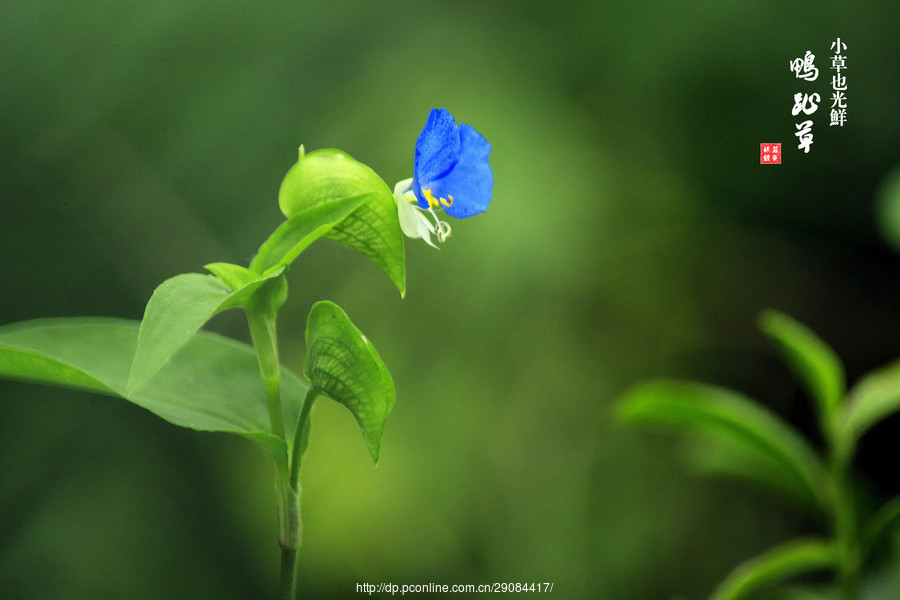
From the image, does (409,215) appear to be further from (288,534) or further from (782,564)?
(782,564)

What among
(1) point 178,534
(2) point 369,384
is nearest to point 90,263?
(1) point 178,534

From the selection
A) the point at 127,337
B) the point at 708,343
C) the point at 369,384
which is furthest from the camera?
the point at 708,343

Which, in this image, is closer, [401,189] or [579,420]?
[401,189]

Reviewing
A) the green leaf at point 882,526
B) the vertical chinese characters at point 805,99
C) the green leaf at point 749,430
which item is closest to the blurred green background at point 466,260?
the vertical chinese characters at point 805,99

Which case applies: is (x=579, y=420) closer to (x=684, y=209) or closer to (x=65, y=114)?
(x=684, y=209)

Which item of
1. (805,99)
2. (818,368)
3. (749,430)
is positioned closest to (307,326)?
(749,430)

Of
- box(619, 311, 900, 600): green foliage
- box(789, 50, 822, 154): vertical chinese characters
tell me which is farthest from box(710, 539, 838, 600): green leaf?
box(789, 50, 822, 154): vertical chinese characters
